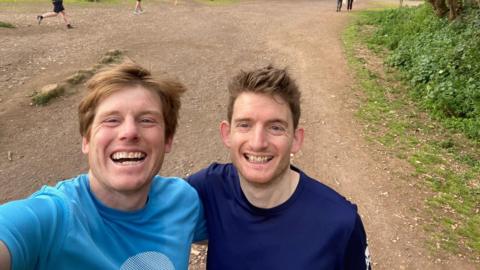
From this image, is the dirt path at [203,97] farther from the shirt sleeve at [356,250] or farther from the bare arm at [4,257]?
the bare arm at [4,257]

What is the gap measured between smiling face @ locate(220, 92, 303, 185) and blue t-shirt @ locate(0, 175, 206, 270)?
1.33ft

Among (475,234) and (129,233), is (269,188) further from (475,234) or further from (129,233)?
(475,234)

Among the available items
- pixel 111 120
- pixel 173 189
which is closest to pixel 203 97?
pixel 173 189

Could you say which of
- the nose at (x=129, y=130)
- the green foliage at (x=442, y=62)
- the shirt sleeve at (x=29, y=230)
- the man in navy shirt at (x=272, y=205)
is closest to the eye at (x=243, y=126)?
the man in navy shirt at (x=272, y=205)

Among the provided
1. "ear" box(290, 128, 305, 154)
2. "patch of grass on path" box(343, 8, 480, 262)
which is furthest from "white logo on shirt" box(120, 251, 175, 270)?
"patch of grass on path" box(343, 8, 480, 262)

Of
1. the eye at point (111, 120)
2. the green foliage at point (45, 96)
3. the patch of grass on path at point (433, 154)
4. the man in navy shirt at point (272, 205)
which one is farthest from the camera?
the green foliage at point (45, 96)

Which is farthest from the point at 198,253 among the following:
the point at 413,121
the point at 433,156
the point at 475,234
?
the point at 413,121

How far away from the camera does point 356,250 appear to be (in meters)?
2.17

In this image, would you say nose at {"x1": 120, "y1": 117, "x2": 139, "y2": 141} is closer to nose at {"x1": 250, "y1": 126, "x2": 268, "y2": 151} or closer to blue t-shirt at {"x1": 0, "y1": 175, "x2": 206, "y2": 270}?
blue t-shirt at {"x1": 0, "y1": 175, "x2": 206, "y2": 270}

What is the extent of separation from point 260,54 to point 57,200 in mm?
11653

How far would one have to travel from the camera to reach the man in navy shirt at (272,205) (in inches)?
83.5

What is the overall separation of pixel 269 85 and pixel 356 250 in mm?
1046

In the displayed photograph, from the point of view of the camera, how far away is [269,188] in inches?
88.4

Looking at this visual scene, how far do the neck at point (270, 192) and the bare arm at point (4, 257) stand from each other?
1.21 meters
